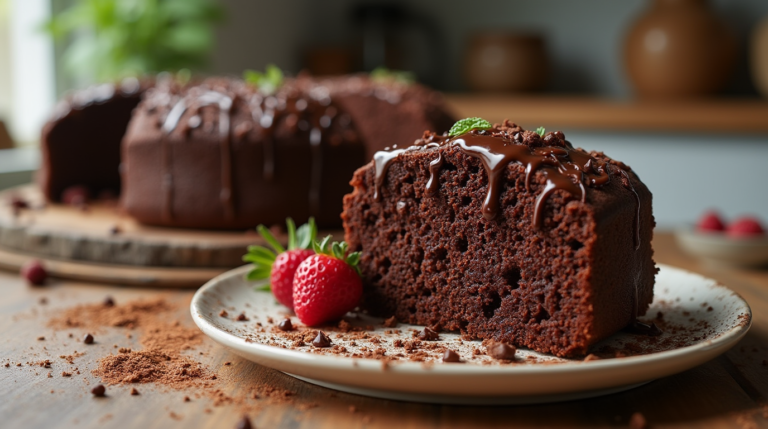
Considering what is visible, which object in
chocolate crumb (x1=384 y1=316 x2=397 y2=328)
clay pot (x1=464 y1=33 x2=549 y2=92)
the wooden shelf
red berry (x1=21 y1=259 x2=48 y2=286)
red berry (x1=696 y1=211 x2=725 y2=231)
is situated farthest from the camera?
clay pot (x1=464 y1=33 x2=549 y2=92)

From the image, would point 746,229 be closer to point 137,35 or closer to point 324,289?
point 324,289

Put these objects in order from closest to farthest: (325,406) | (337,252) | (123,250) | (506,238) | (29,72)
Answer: (325,406) → (506,238) → (337,252) → (123,250) → (29,72)

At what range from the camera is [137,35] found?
169 inches

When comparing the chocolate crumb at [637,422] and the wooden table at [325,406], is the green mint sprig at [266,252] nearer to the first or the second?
the wooden table at [325,406]

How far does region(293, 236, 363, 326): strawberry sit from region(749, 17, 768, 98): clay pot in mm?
5171

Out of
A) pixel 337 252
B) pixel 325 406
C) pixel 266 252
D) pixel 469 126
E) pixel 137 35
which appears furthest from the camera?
pixel 137 35

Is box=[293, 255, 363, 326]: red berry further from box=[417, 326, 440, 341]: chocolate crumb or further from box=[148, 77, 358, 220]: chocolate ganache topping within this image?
box=[148, 77, 358, 220]: chocolate ganache topping

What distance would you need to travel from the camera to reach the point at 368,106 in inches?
154

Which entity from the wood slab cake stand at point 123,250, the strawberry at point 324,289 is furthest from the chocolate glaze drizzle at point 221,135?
the strawberry at point 324,289

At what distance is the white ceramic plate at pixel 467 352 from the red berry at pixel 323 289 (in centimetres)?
5

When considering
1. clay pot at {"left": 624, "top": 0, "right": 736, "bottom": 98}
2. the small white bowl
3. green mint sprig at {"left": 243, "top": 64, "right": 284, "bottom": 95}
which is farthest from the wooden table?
clay pot at {"left": 624, "top": 0, "right": 736, "bottom": 98}

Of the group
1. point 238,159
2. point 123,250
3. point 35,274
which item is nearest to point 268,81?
point 238,159

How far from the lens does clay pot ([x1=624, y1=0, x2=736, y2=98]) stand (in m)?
6.03

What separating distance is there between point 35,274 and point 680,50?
5.17 metres
